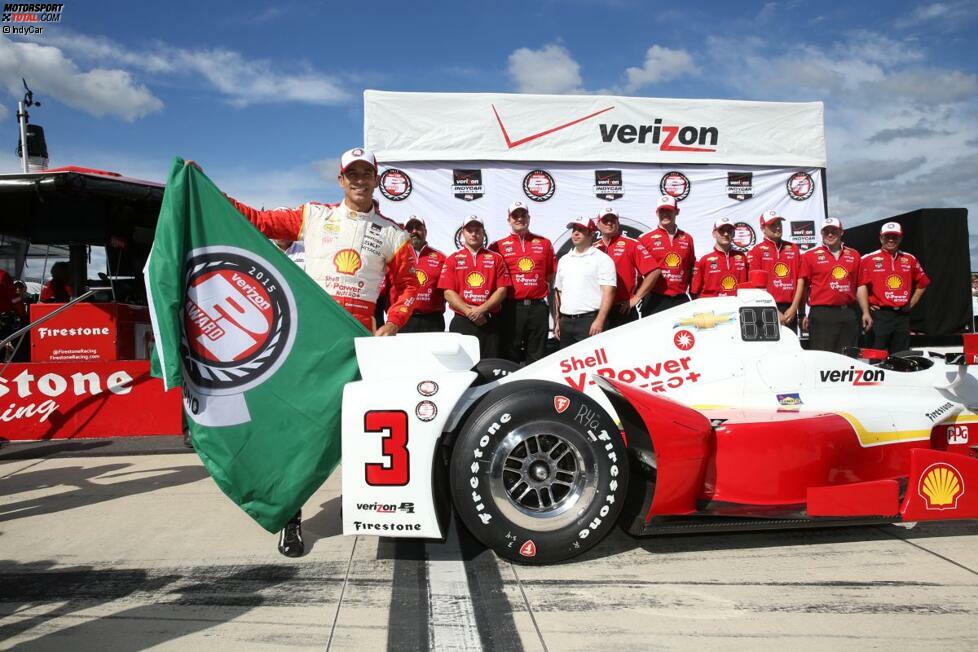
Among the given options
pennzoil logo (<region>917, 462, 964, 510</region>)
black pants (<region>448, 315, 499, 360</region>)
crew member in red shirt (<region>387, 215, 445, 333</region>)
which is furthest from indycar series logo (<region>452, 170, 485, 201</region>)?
pennzoil logo (<region>917, 462, 964, 510</region>)

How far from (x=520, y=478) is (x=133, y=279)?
7269mm

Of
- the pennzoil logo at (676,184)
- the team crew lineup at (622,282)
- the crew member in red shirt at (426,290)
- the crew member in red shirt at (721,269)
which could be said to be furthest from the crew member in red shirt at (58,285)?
the crew member in red shirt at (721,269)

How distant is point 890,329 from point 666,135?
345 centimetres

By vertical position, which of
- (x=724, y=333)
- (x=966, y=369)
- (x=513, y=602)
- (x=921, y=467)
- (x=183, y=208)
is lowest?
(x=513, y=602)

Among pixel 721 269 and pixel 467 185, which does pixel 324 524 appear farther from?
pixel 467 185

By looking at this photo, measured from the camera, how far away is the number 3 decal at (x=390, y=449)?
288cm

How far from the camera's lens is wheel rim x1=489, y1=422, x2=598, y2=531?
2.88 metres

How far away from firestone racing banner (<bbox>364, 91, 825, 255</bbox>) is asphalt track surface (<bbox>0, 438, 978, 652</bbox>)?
510cm

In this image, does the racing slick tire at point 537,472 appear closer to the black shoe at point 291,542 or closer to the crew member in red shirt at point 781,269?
the black shoe at point 291,542

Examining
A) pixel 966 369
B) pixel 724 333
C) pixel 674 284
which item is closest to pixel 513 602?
pixel 724 333

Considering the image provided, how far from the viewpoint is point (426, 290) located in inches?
257

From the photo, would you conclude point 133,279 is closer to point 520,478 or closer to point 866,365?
point 520,478

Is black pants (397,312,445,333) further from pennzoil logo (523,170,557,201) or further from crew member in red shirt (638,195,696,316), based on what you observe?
pennzoil logo (523,170,557,201)

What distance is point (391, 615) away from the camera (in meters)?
2.49
